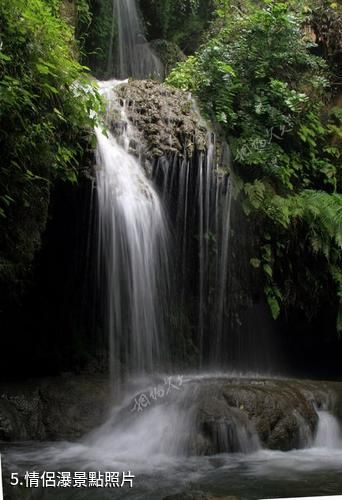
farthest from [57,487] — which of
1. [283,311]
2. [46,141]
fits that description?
[283,311]

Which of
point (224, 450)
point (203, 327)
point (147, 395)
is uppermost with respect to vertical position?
point (203, 327)

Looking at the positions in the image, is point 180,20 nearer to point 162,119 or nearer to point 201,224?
point 162,119

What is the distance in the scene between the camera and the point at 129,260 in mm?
4719

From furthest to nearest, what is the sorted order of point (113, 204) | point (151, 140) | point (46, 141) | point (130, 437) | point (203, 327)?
point (203, 327) → point (151, 140) → point (113, 204) → point (130, 437) → point (46, 141)

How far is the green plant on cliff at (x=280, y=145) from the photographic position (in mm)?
6090

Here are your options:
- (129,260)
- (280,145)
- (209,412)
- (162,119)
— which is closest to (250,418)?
(209,412)

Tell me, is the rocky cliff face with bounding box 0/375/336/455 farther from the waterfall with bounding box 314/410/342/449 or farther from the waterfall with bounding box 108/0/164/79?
the waterfall with bounding box 108/0/164/79

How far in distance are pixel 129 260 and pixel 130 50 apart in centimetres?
498

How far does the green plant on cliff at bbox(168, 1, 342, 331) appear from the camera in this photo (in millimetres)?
6090

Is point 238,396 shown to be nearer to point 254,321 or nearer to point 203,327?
point 203,327

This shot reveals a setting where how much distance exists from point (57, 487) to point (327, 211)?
14.4 ft

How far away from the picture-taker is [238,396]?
4.35m

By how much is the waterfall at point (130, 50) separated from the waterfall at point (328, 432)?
18.7 ft

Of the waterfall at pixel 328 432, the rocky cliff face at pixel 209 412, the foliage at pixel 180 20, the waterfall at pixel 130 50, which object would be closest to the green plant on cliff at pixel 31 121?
the rocky cliff face at pixel 209 412
